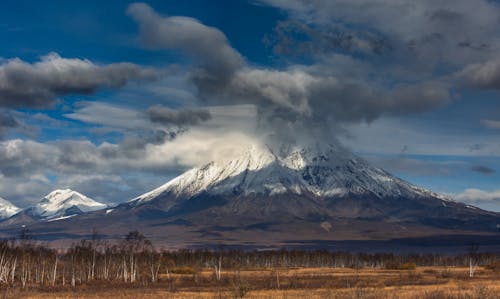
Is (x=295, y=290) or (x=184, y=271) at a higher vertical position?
(x=295, y=290)

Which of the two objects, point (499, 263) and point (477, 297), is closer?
point (477, 297)

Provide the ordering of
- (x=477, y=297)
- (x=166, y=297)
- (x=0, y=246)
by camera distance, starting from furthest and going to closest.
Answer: (x=0, y=246), (x=166, y=297), (x=477, y=297)

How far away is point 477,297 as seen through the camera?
6231 cm

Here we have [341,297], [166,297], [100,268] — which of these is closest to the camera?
[341,297]

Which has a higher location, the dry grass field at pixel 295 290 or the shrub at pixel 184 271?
the dry grass field at pixel 295 290

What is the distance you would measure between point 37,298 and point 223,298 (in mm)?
26725

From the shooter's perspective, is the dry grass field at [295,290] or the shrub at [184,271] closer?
the dry grass field at [295,290]

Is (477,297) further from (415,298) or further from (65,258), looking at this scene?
(65,258)

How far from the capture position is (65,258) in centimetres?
19962

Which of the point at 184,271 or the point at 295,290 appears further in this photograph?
the point at 184,271

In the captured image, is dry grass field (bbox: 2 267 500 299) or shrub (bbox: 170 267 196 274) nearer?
dry grass field (bbox: 2 267 500 299)

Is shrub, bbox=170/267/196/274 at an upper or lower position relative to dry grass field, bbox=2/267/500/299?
lower

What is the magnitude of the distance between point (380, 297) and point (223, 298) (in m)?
18.3

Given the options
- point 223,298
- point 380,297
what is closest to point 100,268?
point 223,298
